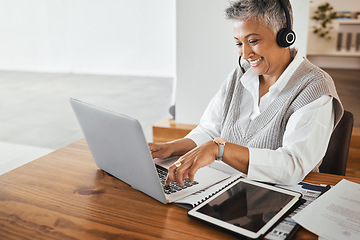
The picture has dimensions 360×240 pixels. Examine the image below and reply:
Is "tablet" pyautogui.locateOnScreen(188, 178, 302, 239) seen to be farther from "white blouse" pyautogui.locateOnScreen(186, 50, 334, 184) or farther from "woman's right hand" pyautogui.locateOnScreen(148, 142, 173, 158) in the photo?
"woman's right hand" pyautogui.locateOnScreen(148, 142, 173, 158)

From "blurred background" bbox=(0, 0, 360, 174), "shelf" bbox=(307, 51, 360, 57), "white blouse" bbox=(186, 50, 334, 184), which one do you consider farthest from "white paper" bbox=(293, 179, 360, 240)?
"shelf" bbox=(307, 51, 360, 57)

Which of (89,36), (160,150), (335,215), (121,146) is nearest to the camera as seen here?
(335,215)

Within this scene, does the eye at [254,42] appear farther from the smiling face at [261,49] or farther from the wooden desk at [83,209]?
the wooden desk at [83,209]

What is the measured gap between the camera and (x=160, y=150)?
1320mm

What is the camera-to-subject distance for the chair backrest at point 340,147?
1.43 metres

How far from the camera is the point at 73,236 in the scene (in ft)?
2.90

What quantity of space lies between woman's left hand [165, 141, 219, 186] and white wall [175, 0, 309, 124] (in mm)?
1739

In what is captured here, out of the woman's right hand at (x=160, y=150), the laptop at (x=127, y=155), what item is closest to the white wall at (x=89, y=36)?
the woman's right hand at (x=160, y=150)

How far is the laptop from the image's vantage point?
95cm

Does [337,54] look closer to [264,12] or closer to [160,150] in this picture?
[264,12]

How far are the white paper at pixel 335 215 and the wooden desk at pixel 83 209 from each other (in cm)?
3

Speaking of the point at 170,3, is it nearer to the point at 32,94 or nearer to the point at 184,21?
the point at 32,94

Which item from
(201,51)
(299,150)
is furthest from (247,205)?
(201,51)

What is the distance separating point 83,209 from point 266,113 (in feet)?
2.50
